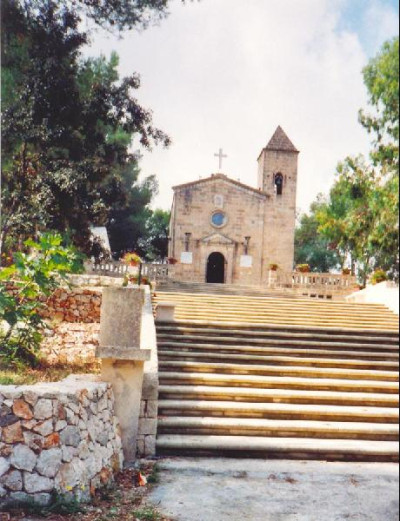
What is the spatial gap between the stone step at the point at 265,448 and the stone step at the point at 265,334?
2.64 meters

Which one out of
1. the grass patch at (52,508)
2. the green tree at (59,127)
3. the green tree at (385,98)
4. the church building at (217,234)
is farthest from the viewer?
the church building at (217,234)

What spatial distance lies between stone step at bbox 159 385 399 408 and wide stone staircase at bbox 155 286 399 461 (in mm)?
11

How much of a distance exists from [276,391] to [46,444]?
3.17 m

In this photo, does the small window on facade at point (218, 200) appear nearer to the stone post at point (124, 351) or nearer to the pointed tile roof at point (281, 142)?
the stone post at point (124, 351)

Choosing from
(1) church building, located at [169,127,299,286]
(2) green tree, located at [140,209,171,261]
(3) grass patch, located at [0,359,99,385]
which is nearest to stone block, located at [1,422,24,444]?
(3) grass patch, located at [0,359,99,385]

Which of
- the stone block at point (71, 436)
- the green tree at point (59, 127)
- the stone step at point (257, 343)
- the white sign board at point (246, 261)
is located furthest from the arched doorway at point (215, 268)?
the stone block at point (71, 436)

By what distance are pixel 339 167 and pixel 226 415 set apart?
419cm

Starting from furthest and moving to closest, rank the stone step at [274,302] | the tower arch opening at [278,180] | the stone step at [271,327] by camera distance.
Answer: the stone step at [274,302]
the stone step at [271,327]
the tower arch opening at [278,180]

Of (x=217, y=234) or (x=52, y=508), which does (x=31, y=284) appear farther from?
(x=217, y=234)

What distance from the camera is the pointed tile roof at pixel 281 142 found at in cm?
153

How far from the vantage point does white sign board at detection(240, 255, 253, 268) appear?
20.5 meters

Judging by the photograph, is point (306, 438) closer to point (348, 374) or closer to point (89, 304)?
point (348, 374)

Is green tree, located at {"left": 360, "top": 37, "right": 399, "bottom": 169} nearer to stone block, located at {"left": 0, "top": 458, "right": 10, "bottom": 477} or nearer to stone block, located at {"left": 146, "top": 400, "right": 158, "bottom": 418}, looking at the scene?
stone block, located at {"left": 0, "top": 458, "right": 10, "bottom": 477}

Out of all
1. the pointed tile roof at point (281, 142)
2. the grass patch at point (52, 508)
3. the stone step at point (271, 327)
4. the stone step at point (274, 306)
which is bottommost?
the grass patch at point (52, 508)
